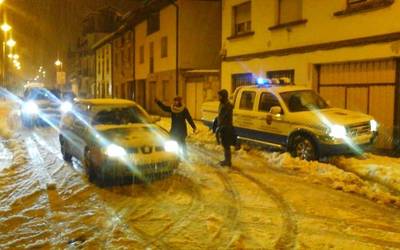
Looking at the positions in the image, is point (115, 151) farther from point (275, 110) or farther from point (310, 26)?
point (310, 26)

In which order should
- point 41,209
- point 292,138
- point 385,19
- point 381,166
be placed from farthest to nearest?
point 385,19 < point 292,138 < point 381,166 < point 41,209

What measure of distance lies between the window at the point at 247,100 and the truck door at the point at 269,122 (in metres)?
0.31

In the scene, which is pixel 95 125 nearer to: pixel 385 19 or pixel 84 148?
pixel 84 148

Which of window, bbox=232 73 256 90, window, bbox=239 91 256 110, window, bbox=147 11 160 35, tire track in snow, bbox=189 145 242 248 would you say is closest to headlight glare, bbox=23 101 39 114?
window, bbox=232 73 256 90

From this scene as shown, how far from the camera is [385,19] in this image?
13094 mm

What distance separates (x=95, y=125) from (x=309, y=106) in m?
5.44

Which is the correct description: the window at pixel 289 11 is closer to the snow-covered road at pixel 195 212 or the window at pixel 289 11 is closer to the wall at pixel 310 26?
the wall at pixel 310 26

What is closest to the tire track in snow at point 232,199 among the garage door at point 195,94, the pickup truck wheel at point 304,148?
the pickup truck wheel at point 304,148

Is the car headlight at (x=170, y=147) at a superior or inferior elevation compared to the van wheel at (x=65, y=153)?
superior

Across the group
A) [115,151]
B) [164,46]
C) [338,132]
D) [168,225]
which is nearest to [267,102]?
[338,132]

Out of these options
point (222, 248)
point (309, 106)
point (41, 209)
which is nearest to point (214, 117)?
point (309, 106)

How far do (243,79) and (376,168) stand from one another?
1104 cm

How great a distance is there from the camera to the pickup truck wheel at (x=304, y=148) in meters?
11.3

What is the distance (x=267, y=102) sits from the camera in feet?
41.7
